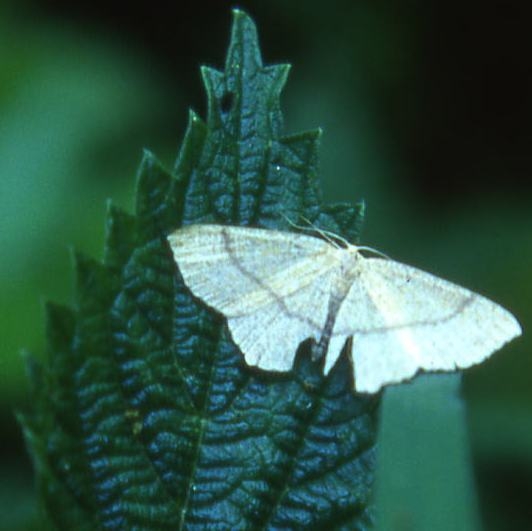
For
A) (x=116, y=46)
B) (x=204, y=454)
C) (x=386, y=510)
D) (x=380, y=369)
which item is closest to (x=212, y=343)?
(x=204, y=454)

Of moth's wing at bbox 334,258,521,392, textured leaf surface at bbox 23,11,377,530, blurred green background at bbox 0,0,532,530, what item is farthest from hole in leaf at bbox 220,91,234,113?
blurred green background at bbox 0,0,532,530

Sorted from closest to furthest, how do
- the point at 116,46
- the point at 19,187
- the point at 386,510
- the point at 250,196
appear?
the point at 386,510 < the point at 250,196 < the point at 19,187 < the point at 116,46

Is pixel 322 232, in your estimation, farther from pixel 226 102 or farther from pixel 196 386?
pixel 196 386

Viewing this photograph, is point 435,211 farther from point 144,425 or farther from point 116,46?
point 144,425

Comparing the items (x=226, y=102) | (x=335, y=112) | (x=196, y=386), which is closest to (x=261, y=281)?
(x=196, y=386)

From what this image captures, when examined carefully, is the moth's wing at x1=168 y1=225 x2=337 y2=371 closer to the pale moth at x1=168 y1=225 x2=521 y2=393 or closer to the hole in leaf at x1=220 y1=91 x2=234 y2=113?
the pale moth at x1=168 y1=225 x2=521 y2=393

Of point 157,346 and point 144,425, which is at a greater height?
point 157,346
